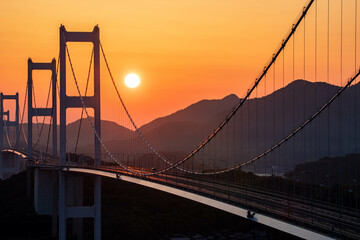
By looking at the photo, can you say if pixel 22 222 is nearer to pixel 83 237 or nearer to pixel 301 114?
pixel 83 237

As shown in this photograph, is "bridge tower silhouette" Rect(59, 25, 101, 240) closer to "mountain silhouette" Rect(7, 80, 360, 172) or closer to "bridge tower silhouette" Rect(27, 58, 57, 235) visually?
"bridge tower silhouette" Rect(27, 58, 57, 235)

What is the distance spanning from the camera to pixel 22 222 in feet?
182

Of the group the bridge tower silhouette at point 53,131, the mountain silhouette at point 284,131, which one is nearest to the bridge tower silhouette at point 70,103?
the bridge tower silhouette at point 53,131

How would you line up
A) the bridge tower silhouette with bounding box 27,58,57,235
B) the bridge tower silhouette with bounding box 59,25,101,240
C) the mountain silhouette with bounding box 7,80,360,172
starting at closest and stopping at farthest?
A: the bridge tower silhouette with bounding box 59,25,101,240
the bridge tower silhouette with bounding box 27,58,57,235
the mountain silhouette with bounding box 7,80,360,172

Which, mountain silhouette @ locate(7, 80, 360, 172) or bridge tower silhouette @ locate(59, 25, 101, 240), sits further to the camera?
mountain silhouette @ locate(7, 80, 360, 172)

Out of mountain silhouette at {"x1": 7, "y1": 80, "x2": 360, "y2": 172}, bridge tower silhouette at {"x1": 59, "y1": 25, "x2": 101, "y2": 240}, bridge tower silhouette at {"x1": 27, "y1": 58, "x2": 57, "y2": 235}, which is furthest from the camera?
mountain silhouette at {"x1": 7, "y1": 80, "x2": 360, "y2": 172}

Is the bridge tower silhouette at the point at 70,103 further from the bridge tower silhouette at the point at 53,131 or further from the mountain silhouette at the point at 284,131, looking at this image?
the mountain silhouette at the point at 284,131

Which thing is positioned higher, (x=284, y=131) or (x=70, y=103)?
(x=70, y=103)

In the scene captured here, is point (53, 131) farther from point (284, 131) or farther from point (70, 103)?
point (284, 131)

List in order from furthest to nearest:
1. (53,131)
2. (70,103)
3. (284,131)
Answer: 1. (284,131)
2. (53,131)
3. (70,103)

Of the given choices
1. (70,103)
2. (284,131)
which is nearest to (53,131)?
(70,103)

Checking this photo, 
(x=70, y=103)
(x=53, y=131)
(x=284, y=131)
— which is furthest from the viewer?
(x=284, y=131)

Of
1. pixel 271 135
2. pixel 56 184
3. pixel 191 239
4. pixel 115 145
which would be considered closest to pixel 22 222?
pixel 56 184

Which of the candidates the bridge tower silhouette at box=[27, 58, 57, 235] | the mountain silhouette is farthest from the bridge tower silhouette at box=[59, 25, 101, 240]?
the mountain silhouette
